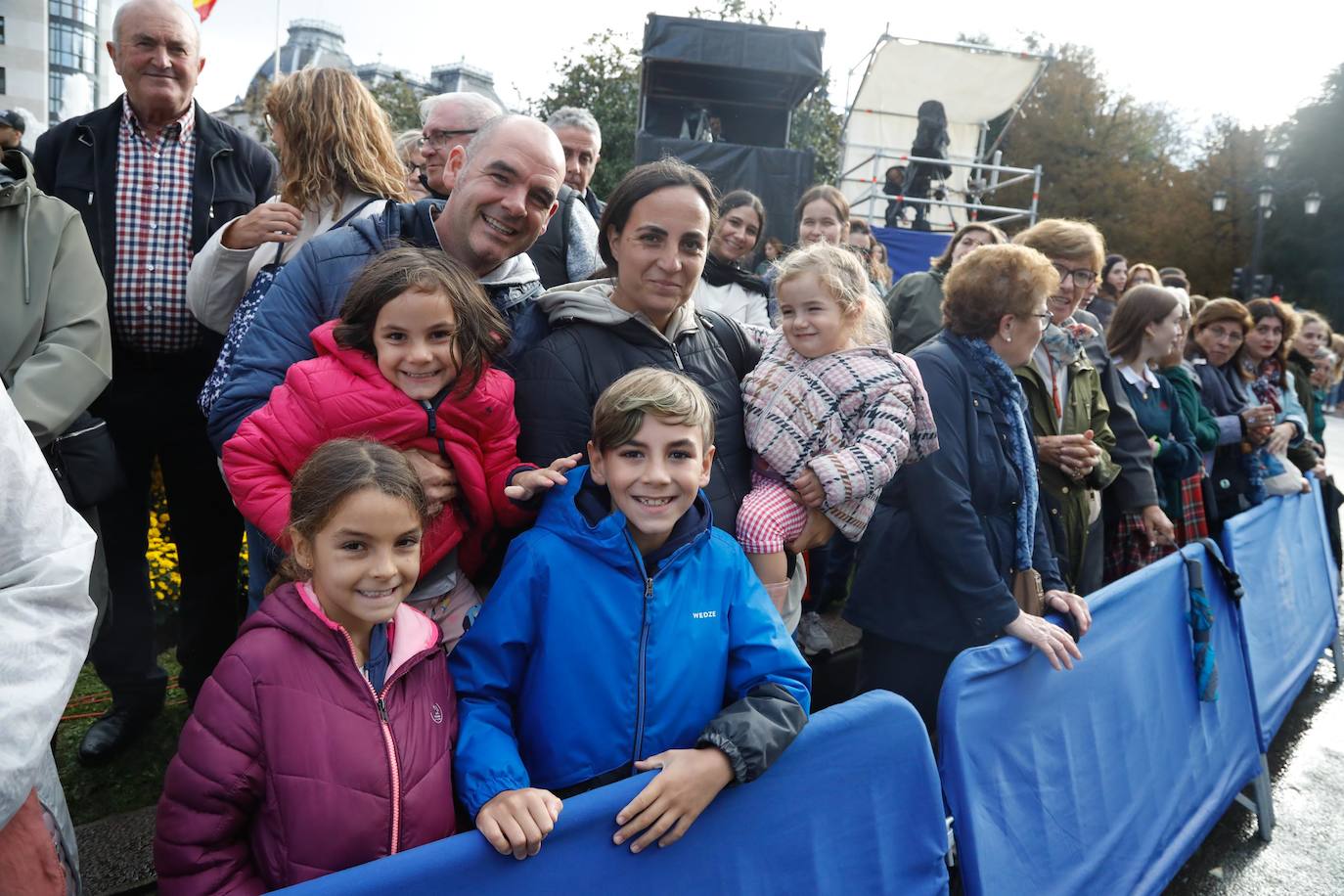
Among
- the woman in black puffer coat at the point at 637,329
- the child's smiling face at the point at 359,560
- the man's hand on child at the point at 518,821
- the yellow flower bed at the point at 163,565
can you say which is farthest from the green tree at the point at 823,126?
the man's hand on child at the point at 518,821

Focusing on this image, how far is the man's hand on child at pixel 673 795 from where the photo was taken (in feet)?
5.29

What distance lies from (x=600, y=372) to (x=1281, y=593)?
14.0ft

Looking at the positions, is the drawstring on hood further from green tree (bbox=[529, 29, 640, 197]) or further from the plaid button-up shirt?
green tree (bbox=[529, 29, 640, 197])

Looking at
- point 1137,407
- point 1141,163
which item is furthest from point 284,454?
point 1141,163

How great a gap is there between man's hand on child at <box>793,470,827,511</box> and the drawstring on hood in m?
2.09

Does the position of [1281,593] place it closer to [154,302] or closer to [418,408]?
[418,408]

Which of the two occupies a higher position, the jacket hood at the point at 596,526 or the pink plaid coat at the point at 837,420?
the pink plaid coat at the point at 837,420

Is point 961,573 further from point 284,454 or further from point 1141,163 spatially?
point 1141,163

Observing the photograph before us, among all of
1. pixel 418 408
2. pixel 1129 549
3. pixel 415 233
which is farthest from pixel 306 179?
pixel 1129 549

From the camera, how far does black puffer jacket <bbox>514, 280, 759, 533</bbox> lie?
7.09ft

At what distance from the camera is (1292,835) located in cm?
369

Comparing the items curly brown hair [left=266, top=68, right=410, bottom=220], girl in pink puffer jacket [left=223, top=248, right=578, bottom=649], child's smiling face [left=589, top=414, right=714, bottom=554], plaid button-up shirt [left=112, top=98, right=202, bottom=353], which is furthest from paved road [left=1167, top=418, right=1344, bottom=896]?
plaid button-up shirt [left=112, top=98, right=202, bottom=353]

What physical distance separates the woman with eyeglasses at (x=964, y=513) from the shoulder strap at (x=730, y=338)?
670 mm

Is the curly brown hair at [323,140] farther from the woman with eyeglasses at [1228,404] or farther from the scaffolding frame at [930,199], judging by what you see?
the scaffolding frame at [930,199]
